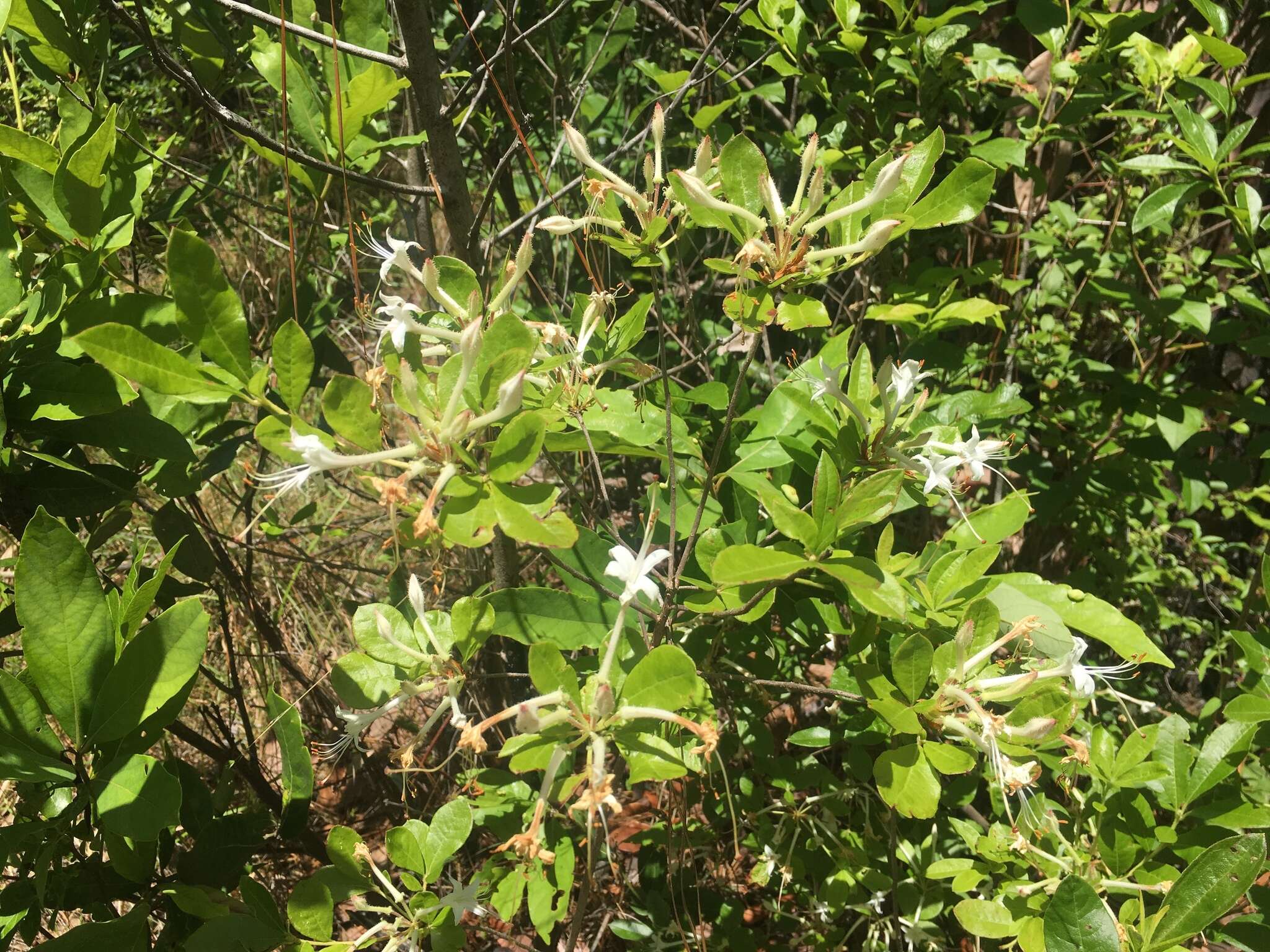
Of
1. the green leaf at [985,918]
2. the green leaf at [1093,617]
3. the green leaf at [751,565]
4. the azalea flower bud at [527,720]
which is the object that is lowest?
the green leaf at [985,918]

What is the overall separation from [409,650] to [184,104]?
131 inches

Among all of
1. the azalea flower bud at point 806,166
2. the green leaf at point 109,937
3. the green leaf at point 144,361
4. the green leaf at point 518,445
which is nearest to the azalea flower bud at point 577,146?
the azalea flower bud at point 806,166

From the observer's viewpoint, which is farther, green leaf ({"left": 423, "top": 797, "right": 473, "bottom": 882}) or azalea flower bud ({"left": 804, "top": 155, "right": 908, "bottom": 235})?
green leaf ({"left": 423, "top": 797, "right": 473, "bottom": 882})

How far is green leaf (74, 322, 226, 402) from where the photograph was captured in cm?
72

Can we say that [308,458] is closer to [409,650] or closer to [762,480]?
[409,650]

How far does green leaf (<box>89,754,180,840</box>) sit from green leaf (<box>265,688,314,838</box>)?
176 mm

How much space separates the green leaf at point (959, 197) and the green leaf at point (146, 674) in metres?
0.81

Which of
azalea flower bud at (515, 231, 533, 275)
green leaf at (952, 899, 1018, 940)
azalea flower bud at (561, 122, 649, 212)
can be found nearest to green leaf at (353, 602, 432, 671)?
azalea flower bud at (515, 231, 533, 275)

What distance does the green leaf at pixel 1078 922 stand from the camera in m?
0.83

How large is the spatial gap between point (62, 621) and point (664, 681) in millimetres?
564

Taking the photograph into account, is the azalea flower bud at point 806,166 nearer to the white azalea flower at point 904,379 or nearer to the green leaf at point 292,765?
the white azalea flower at point 904,379

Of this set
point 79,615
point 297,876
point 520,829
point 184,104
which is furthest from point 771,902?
point 184,104

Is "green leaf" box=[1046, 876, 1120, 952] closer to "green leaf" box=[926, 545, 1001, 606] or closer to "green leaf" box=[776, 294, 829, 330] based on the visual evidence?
"green leaf" box=[926, 545, 1001, 606]

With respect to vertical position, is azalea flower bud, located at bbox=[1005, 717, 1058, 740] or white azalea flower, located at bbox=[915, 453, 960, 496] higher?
white azalea flower, located at bbox=[915, 453, 960, 496]
